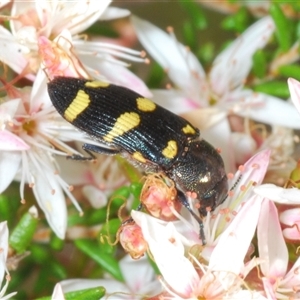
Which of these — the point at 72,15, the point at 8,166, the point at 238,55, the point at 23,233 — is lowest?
the point at 23,233

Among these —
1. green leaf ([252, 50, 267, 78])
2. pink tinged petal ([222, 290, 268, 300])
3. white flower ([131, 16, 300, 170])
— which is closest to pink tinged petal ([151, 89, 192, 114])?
white flower ([131, 16, 300, 170])

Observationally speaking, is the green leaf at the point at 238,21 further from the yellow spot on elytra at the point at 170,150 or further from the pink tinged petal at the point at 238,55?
the yellow spot on elytra at the point at 170,150

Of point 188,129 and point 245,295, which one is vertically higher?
point 188,129

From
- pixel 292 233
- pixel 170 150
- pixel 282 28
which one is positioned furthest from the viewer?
pixel 282 28

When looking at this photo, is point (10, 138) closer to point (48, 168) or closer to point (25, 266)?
point (48, 168)

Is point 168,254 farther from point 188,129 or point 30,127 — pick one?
point 30,127

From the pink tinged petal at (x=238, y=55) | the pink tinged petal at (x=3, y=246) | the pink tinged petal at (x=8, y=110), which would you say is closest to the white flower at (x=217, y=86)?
the pink tinged petal at (x=238, y=55)

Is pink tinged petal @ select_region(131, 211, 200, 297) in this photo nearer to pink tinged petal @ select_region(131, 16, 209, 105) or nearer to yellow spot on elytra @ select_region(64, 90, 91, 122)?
yellow spot on elytra @ select_region(64, 90, 91, 122)

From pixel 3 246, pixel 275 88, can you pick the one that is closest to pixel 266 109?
pixel 275 88
